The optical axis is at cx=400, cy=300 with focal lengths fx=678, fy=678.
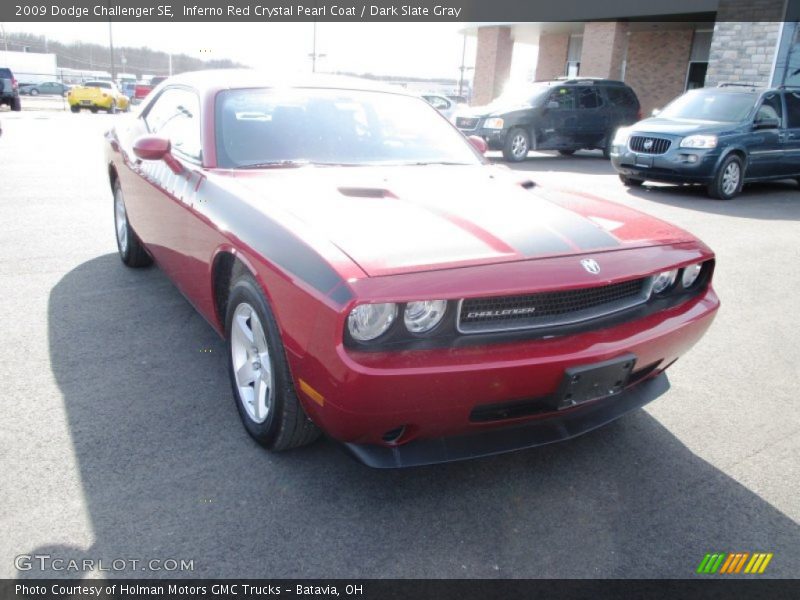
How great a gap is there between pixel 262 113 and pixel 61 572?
89.9 inches

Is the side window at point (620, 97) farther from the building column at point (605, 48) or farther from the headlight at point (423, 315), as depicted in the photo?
the headlight at point (423, 315)

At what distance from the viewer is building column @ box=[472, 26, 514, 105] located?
2586 centimetres

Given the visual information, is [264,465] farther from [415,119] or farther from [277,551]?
[415,119]

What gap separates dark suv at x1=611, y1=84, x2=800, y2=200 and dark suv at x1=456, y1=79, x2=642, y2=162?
3.28 m

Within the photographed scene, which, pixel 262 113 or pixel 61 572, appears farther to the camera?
pixel 262 113

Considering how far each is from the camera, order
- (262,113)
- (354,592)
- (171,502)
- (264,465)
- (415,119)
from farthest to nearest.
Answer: (415,119), (262,113), (264,465), (171,502), (354,592)

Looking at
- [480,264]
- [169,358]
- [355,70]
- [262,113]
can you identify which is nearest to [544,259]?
[480,264]

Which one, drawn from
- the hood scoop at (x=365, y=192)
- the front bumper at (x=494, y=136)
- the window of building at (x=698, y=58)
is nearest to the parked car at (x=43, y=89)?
the window of building at (x=698, y=58)

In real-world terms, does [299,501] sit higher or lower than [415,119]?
lower

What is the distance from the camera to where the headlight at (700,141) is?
9492mm

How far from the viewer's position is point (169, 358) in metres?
3.62

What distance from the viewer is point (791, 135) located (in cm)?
1048

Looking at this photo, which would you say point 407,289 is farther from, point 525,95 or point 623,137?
point 525,95

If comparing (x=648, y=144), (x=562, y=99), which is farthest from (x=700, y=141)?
(x=562, y=99)
